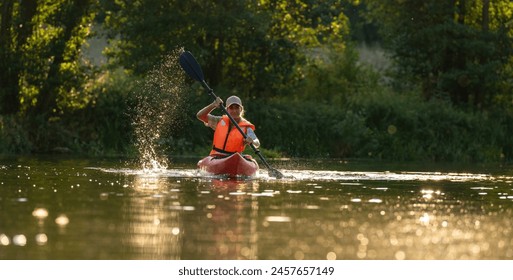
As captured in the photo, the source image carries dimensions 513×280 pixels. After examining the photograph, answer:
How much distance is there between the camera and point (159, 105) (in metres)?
34.9

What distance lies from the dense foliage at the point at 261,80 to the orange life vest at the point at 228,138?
1183 centimetres

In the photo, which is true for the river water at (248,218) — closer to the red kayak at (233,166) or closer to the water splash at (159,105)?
the red kayak at (233,166)

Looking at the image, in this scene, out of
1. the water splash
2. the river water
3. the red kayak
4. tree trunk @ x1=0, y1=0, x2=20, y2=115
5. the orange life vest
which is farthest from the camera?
the water splash

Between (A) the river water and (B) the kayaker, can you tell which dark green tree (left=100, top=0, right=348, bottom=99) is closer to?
(B) the kayaker

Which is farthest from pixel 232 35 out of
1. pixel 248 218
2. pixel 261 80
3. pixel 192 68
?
pixel 248 218

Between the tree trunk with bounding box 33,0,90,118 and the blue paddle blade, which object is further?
the tree trunk with bounding box 33,0,90,118

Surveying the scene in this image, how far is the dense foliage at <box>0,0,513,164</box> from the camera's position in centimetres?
3512

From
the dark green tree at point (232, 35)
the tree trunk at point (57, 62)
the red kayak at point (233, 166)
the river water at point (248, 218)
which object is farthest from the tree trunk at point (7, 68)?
the red kayak at point (233, 166)

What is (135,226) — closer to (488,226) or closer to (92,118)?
(488,226)

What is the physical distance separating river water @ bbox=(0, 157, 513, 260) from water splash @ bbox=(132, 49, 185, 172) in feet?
41.4

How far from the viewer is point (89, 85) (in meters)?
36.4

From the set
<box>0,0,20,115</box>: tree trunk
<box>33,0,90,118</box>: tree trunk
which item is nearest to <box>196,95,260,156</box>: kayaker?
<box>33,0,90,118</box>: tree trunk

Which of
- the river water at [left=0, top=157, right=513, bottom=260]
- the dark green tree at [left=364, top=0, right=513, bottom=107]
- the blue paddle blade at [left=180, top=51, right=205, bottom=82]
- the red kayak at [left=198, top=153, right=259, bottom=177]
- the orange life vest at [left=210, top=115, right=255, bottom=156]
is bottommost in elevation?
the river water at [left=0, top=157, right=513, bottom=260]

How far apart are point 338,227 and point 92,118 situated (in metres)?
24.2
